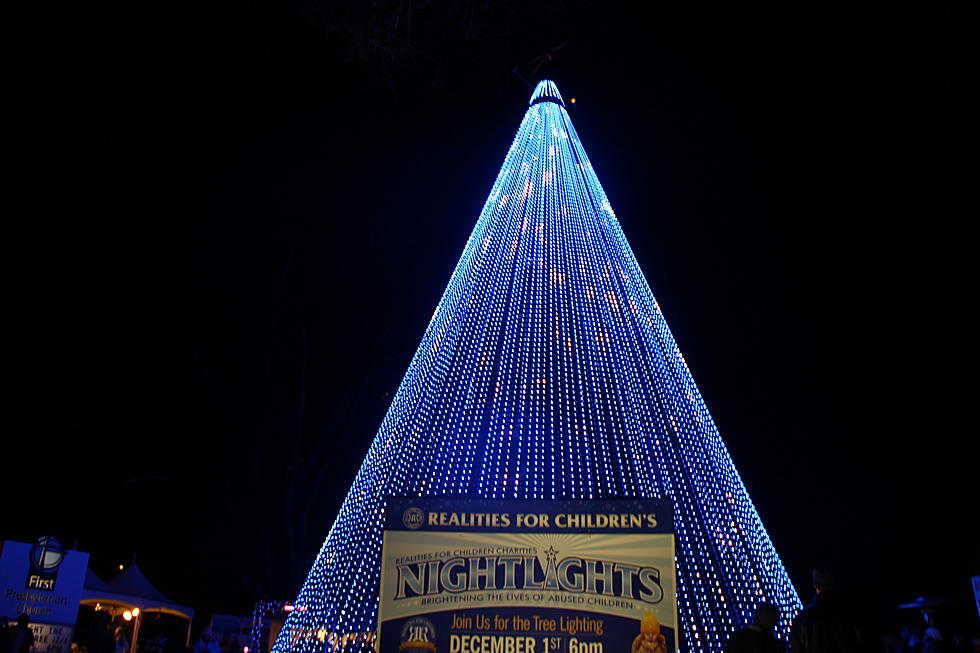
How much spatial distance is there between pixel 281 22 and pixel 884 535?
1582cm

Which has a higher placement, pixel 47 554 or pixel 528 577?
pixel 47 554

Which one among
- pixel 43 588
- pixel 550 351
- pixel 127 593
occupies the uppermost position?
pixel 550 351

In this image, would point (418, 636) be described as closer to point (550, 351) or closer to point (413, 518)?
point (413, 518)

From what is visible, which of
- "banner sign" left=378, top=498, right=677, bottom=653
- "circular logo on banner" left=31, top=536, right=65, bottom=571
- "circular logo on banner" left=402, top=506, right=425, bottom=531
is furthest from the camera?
"circular logo on banner" left=31, top=536, right=65, bottom=571

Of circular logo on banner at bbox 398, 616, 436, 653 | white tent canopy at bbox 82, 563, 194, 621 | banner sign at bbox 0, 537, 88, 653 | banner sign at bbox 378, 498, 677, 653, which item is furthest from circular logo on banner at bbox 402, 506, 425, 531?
white tent canopy at bbox 82, 563, 194, 621

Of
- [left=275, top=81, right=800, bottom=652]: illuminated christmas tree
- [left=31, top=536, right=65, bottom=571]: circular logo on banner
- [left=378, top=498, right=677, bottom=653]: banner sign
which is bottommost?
[left=378, top=498, right=677, bottom=653]: banner sign

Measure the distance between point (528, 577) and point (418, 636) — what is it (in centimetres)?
106

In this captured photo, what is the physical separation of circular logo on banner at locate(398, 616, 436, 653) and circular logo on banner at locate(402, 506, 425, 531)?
772 millimetres

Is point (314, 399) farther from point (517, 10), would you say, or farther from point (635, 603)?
point (635, 603)

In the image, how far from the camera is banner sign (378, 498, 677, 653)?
6.02m

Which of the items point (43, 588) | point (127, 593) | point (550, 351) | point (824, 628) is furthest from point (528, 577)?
point (127, 593)

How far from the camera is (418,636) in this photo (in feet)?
20.1

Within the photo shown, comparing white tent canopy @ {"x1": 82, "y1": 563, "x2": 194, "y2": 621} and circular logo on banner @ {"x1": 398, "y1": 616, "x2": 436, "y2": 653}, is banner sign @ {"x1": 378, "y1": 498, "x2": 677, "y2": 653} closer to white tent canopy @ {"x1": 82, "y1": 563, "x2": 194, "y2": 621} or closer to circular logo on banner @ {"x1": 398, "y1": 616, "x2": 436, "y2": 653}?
circular logo on banner @ {"x1": 398, "y1": 616, "x2": 436, "y2": 653}

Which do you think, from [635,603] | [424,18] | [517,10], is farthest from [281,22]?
[635,603]
